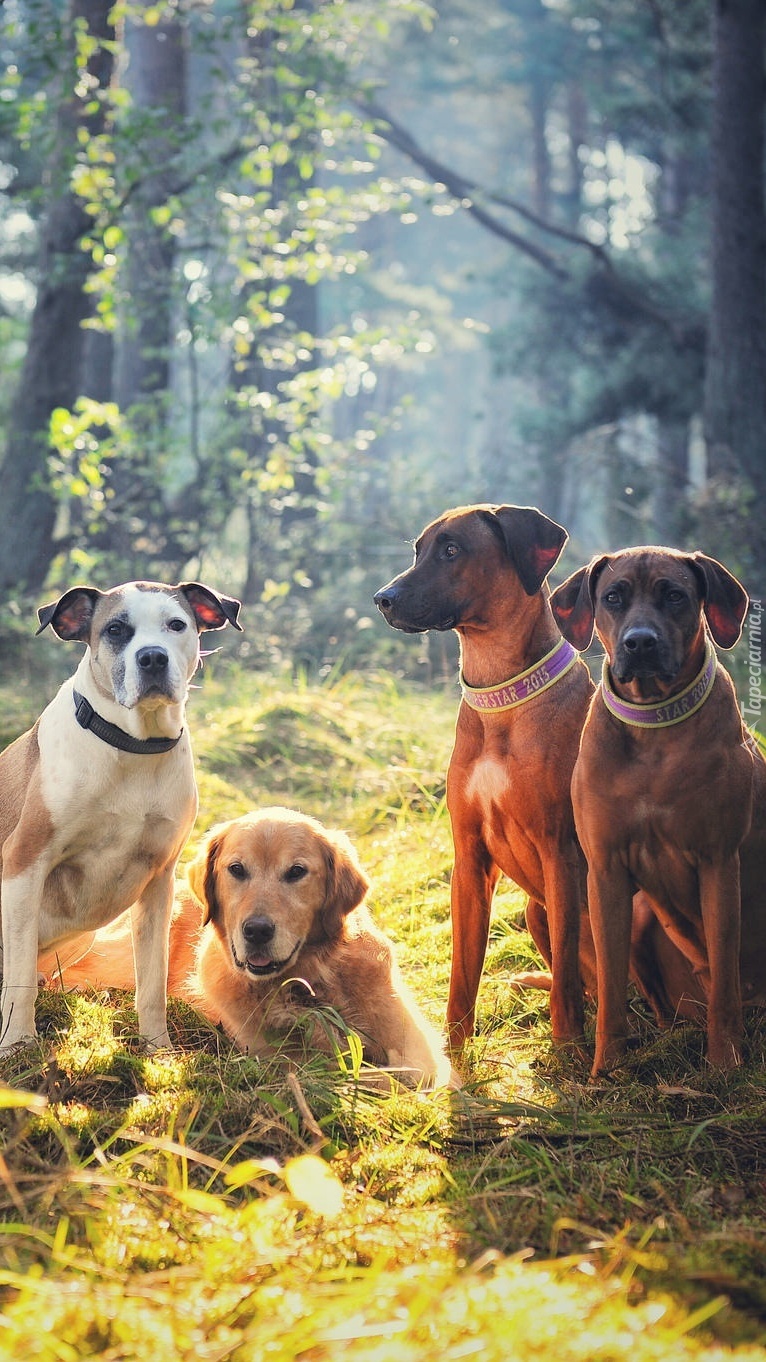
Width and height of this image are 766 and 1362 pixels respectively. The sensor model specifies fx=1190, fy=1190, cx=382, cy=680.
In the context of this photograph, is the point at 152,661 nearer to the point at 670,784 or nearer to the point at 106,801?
the point at 106,801

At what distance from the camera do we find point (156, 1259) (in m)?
2.37

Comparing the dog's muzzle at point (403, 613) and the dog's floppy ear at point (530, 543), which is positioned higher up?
the dog's floppy ear at point (530, 543)

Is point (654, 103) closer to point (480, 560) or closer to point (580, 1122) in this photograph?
point (480, 560)

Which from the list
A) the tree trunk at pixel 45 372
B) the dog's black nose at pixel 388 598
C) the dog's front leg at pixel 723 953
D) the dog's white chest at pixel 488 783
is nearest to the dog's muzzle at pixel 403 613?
the dog's black nose at pixel 388 598

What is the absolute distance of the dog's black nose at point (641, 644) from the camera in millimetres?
3367

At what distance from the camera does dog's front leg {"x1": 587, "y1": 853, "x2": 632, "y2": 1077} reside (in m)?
3.55

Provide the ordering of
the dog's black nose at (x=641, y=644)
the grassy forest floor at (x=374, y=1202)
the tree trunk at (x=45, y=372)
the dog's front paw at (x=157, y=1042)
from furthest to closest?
the tree trunk at (x=45, y=372), the dog's front paw at (x=157, y=1042), the dog's black nose at (x=641, y=644), the grassy forest floor at (x=374, y=1202)

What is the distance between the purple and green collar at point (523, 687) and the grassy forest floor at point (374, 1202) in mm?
1155

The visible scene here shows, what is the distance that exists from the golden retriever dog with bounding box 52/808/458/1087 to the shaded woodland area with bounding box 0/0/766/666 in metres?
5.37

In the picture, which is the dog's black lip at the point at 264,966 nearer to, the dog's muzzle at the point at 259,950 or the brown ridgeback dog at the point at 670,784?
the dog's muzzle at the point at 259,950

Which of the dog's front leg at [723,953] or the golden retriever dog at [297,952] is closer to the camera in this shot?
the dog's front leg at [723,953]

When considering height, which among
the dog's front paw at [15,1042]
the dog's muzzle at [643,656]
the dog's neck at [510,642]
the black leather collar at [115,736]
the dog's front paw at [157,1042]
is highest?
the dog's muzzle at [643,656]

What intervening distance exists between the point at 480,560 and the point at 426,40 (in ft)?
92.4

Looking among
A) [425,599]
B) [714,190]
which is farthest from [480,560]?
[714,190]
